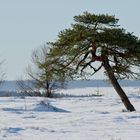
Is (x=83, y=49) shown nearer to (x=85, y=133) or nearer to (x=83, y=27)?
(x=83, y=27)

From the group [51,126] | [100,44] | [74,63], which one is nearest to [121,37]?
[100,44]

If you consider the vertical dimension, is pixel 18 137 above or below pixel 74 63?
below

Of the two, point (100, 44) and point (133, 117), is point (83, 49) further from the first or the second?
point (133, 117)

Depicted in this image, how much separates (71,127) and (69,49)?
33.2ft

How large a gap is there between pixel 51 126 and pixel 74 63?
34.2 feet

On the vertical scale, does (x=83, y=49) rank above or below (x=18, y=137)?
above

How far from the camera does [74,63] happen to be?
28828mm

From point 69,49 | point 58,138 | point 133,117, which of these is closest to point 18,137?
point 58,138

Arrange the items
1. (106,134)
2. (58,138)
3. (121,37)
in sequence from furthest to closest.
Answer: (121,37), (106,134), (58,138)

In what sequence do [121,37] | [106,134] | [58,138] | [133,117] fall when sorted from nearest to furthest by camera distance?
[58,138]
[106,134]
[133,117]
[121,37]

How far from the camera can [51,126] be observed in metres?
18.7

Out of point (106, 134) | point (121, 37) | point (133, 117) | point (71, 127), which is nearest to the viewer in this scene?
point (106, 134)

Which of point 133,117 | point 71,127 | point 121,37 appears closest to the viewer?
point 71,127

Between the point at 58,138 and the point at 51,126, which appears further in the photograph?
the point at 51,126
